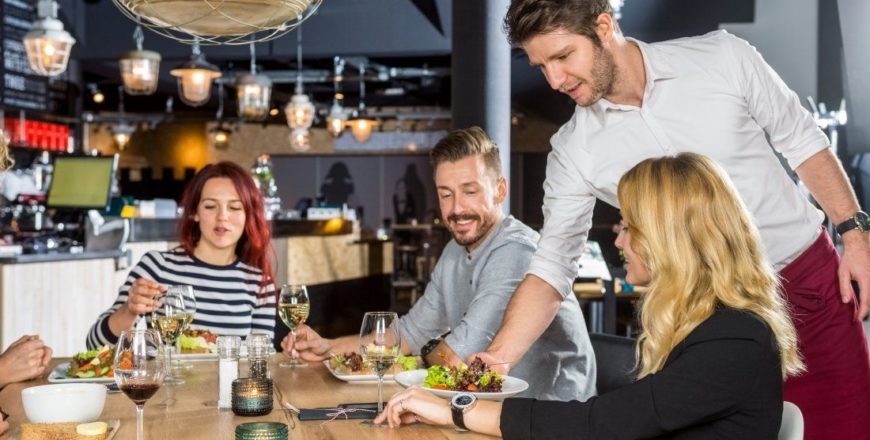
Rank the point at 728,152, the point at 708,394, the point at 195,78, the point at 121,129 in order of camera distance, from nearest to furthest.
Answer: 1. the point at 708,394
2. the point at 728,152
3. the point at 195,78
4. the point at 121,129

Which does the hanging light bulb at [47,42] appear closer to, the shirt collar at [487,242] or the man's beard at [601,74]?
the shirt collar at [487,242]

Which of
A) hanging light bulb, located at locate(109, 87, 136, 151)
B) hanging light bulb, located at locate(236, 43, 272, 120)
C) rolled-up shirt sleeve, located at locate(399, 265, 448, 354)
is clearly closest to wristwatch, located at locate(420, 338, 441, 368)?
rolled-up shirt sleeve, located at locate(399, 265, 448, 354)

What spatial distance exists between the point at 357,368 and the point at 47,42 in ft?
18.3

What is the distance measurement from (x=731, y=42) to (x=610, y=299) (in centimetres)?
391

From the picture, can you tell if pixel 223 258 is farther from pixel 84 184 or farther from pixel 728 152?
pixel 84 184

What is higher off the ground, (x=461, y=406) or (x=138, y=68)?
(x=138, y=68)

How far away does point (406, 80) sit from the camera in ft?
49.3

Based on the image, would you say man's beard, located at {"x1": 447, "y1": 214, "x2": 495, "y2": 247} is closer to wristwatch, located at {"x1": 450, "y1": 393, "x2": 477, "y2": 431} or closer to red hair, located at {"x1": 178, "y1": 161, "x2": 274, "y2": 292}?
red hair, located at {"x1": 178, "y1": 161, "x2": 274, "y2": 292}

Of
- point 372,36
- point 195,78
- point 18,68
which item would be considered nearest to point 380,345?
point 195,78

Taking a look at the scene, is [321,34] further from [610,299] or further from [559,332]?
[559,332]

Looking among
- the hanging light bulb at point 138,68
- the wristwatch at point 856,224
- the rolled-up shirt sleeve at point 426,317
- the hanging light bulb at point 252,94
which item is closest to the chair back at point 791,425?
the wristwatch at point 856,224

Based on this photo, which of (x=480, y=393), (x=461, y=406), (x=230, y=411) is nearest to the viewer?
(x=461, y=406)

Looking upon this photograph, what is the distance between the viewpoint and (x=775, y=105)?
7.92ft

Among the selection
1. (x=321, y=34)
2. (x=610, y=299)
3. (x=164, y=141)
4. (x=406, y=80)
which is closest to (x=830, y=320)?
(x=610, y=299)
